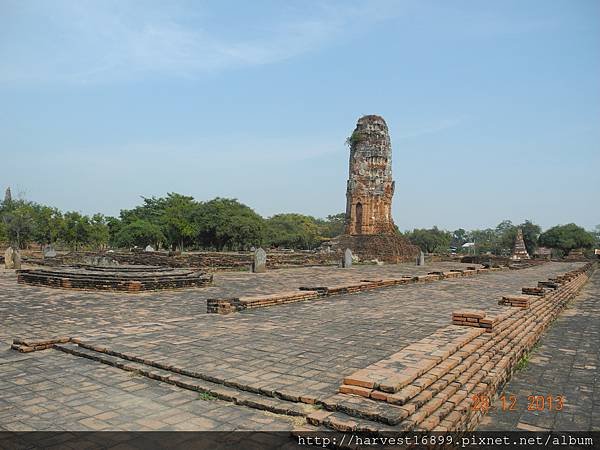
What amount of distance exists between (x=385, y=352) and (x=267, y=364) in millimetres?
1200

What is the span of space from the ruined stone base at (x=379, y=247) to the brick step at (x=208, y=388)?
89.5ft

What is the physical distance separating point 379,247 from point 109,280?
23.1m

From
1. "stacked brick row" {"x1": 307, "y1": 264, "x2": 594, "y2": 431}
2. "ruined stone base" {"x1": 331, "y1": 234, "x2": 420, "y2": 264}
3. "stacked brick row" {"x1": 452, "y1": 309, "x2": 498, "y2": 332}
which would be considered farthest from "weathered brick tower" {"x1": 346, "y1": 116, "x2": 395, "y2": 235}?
"stacked brick row" {"x1": 307, "y1": 264, "x2": 594, "y2": 431}

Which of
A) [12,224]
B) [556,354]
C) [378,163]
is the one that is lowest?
[556,354]

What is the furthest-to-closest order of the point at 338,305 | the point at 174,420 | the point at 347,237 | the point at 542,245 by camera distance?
the point at 542,245 → the point at 347,237 → the point at 338,305 → the point at 174,420

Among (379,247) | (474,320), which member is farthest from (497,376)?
(379,247)

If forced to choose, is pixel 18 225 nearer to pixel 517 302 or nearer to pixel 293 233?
pixel 293 233

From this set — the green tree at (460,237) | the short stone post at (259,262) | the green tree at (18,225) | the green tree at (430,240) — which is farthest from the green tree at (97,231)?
the green tree at (460,237)

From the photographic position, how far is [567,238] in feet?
176

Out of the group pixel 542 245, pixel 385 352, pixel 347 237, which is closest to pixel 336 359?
pixel 385 352

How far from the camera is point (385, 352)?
4477mm

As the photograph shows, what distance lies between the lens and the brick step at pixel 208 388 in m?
3.13

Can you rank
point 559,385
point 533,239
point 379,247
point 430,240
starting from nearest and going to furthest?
point 559,385, point 379,247, point 533,239, point 430,240

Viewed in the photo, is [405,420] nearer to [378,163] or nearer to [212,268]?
[212,268]
